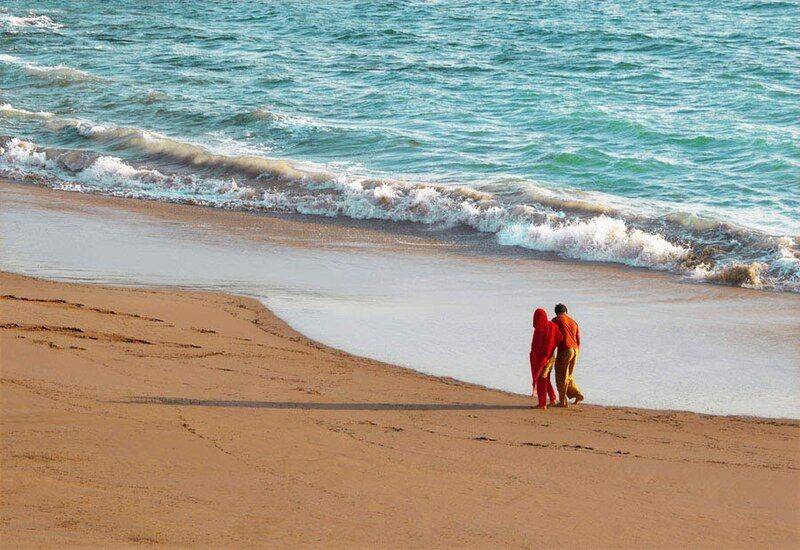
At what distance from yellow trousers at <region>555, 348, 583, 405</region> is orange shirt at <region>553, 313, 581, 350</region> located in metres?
0.05

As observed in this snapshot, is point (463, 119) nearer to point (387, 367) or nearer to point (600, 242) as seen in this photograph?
point (600, 242)

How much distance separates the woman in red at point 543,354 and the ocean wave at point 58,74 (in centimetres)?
2033

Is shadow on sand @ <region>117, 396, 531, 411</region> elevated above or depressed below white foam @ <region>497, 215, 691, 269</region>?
below

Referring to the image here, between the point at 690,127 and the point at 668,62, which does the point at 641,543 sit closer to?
the point at 690,127

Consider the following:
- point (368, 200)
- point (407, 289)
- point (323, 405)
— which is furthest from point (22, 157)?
point (323, 405)

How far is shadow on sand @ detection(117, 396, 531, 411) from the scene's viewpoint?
7602 mm

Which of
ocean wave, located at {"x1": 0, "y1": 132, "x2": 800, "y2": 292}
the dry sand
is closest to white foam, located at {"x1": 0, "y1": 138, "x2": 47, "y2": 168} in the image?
ocean wave, located at {"x1": 0, "y1": 132, "x2": 800, "y2": 292}

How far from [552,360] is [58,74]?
70.5 ft

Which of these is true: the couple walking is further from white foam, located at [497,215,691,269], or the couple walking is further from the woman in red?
white foam, located at [497,215,691,269]

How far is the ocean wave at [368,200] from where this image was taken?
13.5 metres

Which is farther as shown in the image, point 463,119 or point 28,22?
point 28,22

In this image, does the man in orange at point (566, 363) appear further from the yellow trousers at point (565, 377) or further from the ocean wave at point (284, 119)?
the ocean wave at point (284, 119)

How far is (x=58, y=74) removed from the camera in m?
26.6

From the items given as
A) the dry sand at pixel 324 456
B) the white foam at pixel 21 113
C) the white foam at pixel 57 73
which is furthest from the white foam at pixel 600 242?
the white foam at pixel 57 73
